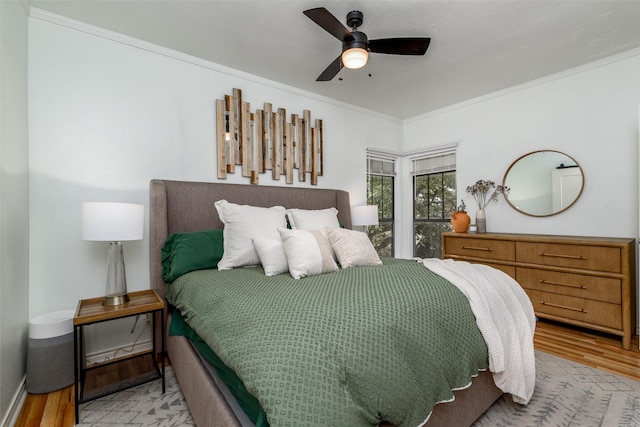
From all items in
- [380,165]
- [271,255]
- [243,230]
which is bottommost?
[271,255]

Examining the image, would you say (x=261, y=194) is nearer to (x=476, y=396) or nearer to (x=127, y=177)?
(x=127, y=177)

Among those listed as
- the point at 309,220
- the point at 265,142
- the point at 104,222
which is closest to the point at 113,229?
the point at 104,222

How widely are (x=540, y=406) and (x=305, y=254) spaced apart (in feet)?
5.27

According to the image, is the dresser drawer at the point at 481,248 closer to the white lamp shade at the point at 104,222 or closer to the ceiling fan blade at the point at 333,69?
the ceiling fan blade at the point at 333,69

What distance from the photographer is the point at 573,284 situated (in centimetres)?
270

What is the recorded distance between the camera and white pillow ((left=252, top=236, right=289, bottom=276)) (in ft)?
6.47

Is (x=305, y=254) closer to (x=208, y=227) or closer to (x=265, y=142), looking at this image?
(x=208, y=227)

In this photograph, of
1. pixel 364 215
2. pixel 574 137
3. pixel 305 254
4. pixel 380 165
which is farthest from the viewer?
pixel 380 165

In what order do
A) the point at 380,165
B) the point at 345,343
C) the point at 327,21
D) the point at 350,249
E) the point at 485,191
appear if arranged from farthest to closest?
the point at 380,165 → the point at 485,191 → the point at 350,249 → the point at 327,21 → the point at 345,343

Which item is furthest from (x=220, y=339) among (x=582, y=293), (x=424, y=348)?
(x=582, y=293)

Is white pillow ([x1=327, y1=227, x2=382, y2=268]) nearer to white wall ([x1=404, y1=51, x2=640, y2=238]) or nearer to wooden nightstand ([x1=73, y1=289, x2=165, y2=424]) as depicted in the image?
wooden nightstand ([x1=73, y1=289, x2=165, y2=424])

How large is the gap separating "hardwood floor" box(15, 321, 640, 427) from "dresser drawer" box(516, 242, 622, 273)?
618 mm

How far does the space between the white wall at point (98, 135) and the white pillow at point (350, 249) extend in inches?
50.2

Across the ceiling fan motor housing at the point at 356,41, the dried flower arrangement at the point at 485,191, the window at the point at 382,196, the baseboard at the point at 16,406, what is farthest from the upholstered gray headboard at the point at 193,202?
the dried flower arrangement at the point at 485,191
